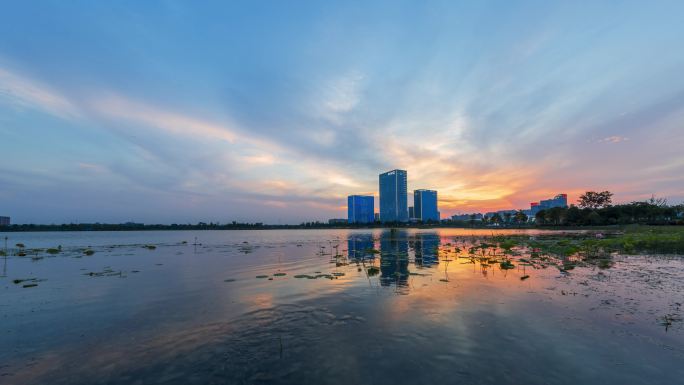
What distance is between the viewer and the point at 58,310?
13570mm

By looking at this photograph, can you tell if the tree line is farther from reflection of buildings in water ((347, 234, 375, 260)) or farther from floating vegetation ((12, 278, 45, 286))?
floating vegetation ((12, 278, 45, 286))

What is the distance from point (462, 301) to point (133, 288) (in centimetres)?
1969

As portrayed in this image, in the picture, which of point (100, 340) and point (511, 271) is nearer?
point (100, 340)

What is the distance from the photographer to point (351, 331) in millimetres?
10406

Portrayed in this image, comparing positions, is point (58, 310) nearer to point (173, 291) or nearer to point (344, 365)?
point (173, 291)

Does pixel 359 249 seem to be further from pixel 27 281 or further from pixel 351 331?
pixel 27 281

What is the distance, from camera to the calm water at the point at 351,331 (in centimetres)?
737

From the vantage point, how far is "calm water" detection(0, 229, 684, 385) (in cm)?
737

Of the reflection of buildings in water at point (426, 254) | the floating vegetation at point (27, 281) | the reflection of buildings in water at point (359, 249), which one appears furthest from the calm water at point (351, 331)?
the reflection of buildings in water at point (359, 249)

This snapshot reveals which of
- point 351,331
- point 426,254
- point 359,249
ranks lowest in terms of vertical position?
point 359,249

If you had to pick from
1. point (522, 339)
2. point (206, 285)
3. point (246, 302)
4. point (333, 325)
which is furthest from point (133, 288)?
point (522, 339)

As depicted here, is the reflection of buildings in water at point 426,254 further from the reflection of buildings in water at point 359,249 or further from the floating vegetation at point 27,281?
the floating vegetation at point 27,281

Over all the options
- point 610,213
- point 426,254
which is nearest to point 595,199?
point 610,213

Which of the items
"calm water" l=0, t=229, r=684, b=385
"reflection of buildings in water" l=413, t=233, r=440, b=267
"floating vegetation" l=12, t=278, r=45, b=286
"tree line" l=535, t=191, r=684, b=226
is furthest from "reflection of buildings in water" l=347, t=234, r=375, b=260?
"tree line" l=535, t=191, r=684, b=226
